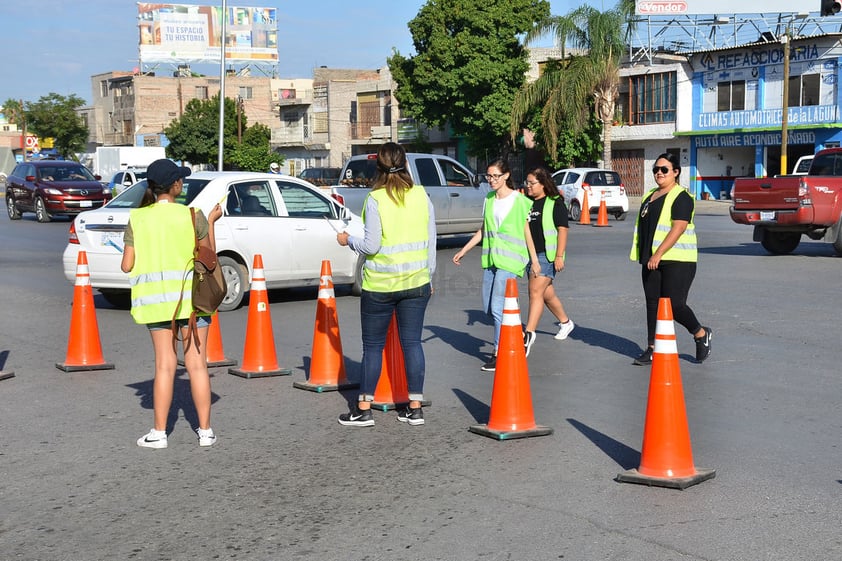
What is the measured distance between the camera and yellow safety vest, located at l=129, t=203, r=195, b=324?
6.49m

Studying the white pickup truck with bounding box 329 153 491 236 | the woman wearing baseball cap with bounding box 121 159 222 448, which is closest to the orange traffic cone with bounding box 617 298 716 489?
the woman wearing baseball cap with bounding box 121 159 222 448

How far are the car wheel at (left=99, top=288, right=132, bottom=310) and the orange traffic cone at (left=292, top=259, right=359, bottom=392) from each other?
6179mm

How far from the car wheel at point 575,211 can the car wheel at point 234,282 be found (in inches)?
806

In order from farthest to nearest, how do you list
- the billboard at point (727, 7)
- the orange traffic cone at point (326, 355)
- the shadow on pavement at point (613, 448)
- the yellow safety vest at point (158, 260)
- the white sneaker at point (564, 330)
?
the billboard at point (727, 7) → the white sneaker at point (564, 330) → the orange traffic cone at point (326, 355) → the yellow safety vest at point (158, 260) → the shadow on pavement at point (613, 448)

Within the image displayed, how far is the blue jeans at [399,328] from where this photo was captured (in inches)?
277

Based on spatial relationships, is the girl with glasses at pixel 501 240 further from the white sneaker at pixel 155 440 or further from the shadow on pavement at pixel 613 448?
the white sneaker at pixel 155 440

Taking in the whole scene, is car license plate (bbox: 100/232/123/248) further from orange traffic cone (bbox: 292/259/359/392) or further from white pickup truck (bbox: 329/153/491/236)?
white pickup truck (bbox: 329/153/491/236)

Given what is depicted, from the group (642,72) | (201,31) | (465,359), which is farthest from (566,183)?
(201,31)

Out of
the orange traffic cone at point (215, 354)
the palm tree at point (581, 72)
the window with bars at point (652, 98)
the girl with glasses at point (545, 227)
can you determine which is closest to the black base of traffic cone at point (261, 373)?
the orange traffic cone at point (215, 354)

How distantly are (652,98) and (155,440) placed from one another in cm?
4735

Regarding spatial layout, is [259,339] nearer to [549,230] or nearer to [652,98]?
[549,230]

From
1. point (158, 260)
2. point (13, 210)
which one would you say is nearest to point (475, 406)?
point (158, 260)

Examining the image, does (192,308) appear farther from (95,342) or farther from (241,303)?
(241,303)

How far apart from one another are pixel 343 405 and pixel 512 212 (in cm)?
241
